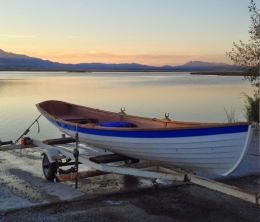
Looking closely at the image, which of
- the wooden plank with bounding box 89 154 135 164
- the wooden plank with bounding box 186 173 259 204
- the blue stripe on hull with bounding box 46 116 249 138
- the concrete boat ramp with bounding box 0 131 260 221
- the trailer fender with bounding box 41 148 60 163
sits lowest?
the concrete boat ramp with bounding box 0 131 260 221

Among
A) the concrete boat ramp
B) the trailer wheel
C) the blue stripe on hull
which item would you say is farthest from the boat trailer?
the blue stripe on hull

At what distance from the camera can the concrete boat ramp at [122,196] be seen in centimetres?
627

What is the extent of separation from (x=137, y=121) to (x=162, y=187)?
5.66 feet

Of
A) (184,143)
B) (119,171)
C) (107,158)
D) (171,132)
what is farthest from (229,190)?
(107,158)

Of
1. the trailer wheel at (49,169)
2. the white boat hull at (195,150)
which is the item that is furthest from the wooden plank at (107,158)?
the trailer wheel at (49,169)

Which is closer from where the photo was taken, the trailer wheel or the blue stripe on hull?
the blue stripe on hull

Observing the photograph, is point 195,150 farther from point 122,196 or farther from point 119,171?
point 122,196

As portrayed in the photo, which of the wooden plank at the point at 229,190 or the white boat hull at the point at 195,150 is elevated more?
the white boat hull at the point at 195,150

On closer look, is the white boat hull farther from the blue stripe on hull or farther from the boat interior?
the boat interior

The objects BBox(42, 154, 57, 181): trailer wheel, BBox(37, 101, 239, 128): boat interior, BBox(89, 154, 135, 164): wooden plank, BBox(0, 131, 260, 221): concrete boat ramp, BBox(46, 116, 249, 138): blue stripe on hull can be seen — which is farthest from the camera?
BBox(37, 101, 239, 128): boat interior

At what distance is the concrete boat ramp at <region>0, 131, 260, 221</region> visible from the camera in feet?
20.6

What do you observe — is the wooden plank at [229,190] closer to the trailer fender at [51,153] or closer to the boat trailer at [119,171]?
the boat trailer at [119,171]

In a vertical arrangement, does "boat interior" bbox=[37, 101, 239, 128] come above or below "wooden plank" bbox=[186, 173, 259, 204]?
above

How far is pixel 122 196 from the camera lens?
7125mm
